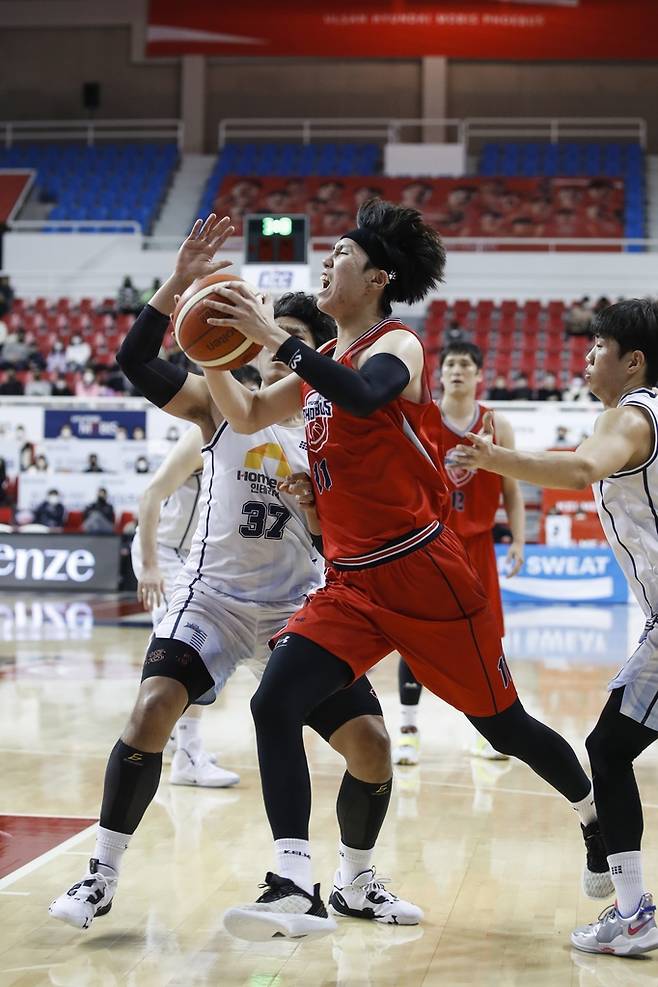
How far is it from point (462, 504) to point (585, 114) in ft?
69.0

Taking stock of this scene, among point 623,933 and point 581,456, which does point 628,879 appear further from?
point 581,456

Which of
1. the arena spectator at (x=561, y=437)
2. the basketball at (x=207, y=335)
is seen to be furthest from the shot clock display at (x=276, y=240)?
the basketball at (x=207, y=335)

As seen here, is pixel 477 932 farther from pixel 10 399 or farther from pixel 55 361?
pixel 55 361

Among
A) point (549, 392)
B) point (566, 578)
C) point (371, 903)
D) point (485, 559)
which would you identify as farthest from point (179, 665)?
point (549, 392)

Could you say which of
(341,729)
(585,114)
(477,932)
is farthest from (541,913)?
(585,114)

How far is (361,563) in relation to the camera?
11.1 feet

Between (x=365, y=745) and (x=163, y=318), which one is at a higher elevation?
(x=163, y=318)

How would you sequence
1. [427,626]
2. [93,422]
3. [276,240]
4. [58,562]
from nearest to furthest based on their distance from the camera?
1. [427,626]
2. [276,240]
3. [58,562]
4. [93,422]

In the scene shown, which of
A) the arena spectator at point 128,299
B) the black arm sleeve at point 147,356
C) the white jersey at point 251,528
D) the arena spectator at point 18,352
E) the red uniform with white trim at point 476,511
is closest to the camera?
the black arm sleeve at point 147,356

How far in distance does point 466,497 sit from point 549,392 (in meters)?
10.5

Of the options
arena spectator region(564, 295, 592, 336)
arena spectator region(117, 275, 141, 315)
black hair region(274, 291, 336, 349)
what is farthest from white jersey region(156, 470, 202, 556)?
arena spectator region(117, 275, 141, 315)

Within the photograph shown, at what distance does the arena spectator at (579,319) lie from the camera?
1939cm

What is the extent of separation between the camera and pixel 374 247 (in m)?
3.50

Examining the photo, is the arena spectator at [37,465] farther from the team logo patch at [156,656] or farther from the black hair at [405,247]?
the black hair at [405,247]
